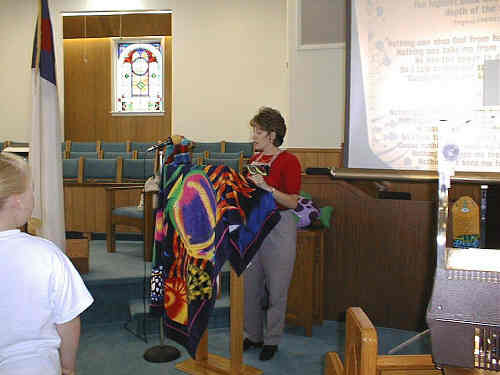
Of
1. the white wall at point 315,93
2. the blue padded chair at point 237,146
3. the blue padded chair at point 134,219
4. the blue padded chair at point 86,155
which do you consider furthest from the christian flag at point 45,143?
the blue padded chair at point 237,146

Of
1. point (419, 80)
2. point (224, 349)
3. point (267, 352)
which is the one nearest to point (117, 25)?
point (224, 349)

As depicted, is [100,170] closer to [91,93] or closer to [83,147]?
[83,147]

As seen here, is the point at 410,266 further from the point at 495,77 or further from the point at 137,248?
the point at 137,248

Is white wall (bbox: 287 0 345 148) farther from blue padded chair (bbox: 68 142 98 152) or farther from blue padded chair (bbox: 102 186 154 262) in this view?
blue padded chair (bbox: 68 142 98 152)

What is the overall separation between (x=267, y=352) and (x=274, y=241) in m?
0.69

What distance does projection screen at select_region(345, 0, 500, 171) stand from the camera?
1839mm

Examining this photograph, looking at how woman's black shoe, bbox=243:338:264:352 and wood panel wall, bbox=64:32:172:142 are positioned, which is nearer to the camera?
woman's black shoe, bbox=243:338:264:352

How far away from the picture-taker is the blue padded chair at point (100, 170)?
19.0ft

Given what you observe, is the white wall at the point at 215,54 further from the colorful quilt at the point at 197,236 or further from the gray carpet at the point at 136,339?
the colorful quilt at the point at 197,236

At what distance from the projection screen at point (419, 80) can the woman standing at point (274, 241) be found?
2.25 ft

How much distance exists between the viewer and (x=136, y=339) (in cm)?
324

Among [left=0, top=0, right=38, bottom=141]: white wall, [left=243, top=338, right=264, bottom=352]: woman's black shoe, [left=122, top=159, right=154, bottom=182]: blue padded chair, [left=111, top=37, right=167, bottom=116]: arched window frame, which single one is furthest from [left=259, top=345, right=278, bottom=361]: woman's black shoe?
[left=0, top=0, right=38, bottom=141]: white wall

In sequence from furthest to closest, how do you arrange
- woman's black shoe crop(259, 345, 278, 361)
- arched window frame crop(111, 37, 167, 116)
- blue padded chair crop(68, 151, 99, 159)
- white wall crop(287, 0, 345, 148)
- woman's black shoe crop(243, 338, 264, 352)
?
arched window frame crop(111, 37, 167, 116) < blue padded chair crop(68, 151, 99, 159) < white wall crop(287, 0, 345, 148) < woman's black shoe crop(243, 338, 264, 352) < woman's black shoe crop(259, 345, 278, 361)

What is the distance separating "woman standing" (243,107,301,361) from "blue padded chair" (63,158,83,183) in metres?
3.48
